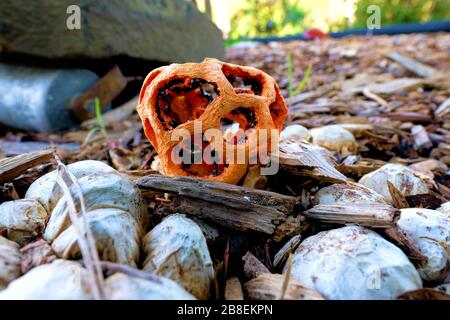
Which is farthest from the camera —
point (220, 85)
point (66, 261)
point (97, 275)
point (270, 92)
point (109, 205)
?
point (270, 92)

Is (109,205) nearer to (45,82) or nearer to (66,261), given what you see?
(66,261)

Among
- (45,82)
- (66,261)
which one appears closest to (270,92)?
(66,261)

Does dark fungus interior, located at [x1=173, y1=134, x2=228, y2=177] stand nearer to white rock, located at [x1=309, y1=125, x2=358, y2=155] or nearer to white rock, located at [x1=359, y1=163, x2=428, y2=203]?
white rock, located at [x1=359, y1=163, x2=428, y2=203]

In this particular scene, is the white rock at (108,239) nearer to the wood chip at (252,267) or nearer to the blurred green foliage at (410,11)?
the wood chip at (252,267)
